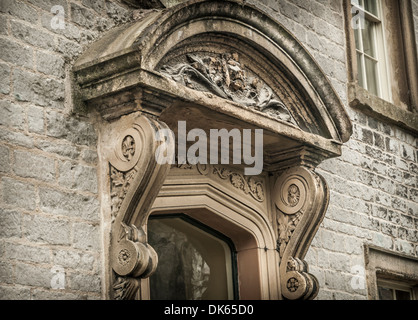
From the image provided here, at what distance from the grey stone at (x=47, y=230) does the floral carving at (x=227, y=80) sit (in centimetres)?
111

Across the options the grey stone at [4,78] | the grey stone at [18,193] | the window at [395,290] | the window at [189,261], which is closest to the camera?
the grey stone at [18,193]

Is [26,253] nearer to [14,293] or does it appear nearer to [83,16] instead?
[14,293]

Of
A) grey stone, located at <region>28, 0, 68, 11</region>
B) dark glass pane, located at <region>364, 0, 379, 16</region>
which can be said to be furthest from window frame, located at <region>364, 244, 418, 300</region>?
grey stone, located at <region>28, 0, 68, 11</region>

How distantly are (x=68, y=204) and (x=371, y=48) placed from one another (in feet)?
15.4

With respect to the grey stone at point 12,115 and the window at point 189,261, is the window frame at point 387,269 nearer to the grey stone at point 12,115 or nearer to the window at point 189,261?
the window at point 189,261

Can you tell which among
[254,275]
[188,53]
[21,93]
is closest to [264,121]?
[188,53]

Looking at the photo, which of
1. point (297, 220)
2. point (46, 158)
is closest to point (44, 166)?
point (46, 158)

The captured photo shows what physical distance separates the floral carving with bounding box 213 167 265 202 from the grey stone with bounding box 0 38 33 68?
177 centimetres

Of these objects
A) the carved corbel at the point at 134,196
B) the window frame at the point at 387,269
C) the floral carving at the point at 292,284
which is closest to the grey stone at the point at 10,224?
the carved corbel at the point at 134,196

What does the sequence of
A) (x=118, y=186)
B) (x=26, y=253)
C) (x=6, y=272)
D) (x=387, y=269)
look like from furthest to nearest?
(x=387, y=269) < (x=118, y=186) < (x=26, y=253) < (x=6, y=272)

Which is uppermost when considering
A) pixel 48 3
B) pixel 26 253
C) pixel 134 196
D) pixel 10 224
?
pixel 48 3

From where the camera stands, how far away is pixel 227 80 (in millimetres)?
5621

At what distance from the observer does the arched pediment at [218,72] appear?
491 centimetres

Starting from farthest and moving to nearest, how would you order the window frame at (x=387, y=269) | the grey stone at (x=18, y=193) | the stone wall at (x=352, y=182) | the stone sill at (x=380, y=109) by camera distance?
the stone sill at (x=380, y=109)
the window frame at (x=387, y=269)
the stone wall at (x=352, y=182)
the grey stone at (x=18, y=193)
